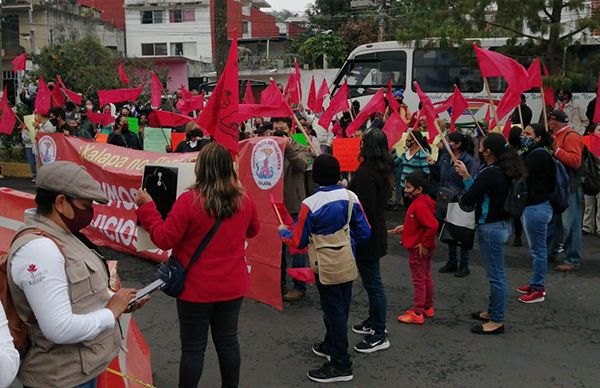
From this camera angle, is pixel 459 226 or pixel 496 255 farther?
pixel 459 226

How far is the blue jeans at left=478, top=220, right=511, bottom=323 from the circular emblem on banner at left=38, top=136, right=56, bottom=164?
222 inches

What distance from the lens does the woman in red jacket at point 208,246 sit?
3553 mm

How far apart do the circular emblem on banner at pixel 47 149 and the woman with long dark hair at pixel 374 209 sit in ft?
15.8

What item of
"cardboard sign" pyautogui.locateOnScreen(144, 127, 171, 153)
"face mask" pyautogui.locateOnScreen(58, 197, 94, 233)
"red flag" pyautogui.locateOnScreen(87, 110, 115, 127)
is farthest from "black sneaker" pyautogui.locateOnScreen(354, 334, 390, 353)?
"red flag" pyautogui.locateOnScreen(87, 110, 115, 127)

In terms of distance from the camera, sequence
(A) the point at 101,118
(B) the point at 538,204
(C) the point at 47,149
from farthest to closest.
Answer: (A) the point at 101,118
(C) the point at 47,149
(B) the point at 538,204

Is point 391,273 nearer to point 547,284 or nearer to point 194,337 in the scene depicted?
point 547,284

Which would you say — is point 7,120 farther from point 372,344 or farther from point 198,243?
point 198,243

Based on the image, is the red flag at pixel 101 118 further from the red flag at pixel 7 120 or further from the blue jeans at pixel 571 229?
the blue jeans at pixel 571 229

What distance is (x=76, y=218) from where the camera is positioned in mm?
2582

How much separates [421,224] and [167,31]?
51.8 meters

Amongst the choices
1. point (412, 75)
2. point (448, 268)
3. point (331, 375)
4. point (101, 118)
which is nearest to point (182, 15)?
point (412, 75)

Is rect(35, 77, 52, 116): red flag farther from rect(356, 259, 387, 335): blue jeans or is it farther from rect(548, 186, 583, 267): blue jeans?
rect(548, 186, 583, 267): blue jeans

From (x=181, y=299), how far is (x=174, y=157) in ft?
11.6

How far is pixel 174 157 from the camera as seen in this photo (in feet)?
22.9
